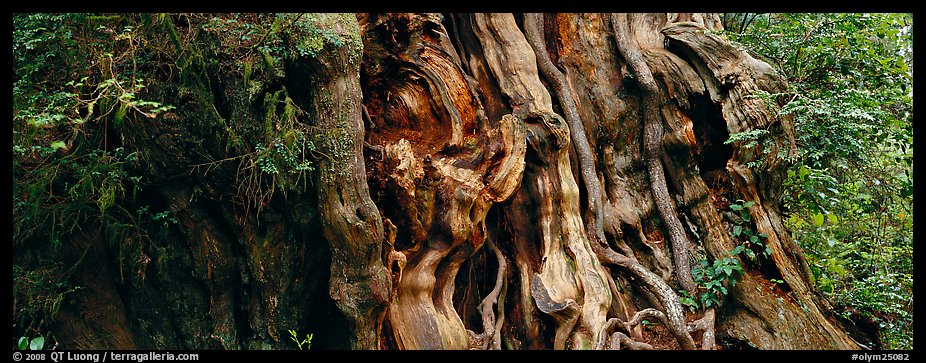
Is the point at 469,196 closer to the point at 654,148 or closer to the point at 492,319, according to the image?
the point at 492,319

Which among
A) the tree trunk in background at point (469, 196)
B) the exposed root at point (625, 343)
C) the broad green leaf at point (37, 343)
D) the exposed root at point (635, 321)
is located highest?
the tree trunk in background at point (469, 196)

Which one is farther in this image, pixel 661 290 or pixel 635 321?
pixel 661 290

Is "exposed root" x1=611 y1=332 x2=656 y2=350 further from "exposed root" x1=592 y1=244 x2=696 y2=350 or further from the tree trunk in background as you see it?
"exposed root" x1=592 y1=244 x2=696 y2=350

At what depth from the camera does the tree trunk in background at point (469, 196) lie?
4.02 metres

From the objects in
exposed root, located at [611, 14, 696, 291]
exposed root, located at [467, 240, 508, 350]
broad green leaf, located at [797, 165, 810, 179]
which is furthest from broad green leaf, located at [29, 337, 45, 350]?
broad green leaf, located at [797, 165, 810, 179]

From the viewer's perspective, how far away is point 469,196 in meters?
4.46

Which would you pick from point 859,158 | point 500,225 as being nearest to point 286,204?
point 500,225

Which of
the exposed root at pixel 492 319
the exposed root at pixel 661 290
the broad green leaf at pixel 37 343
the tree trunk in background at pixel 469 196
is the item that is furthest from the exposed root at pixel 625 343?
the broad green leaf at pixel 37 343

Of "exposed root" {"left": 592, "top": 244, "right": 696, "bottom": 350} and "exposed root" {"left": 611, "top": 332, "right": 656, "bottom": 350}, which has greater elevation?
"exposed root" {"left": 592, "top": 244, "right": 696, "bottom": 350}

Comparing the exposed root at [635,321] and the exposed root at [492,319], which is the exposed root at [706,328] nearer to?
the exposed root at [635,321]

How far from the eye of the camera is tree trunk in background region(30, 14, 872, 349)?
13.2ft

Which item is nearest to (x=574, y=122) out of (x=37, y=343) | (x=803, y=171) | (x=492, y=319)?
(x=492, y=319)

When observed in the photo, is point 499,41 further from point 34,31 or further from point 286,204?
point 34,31

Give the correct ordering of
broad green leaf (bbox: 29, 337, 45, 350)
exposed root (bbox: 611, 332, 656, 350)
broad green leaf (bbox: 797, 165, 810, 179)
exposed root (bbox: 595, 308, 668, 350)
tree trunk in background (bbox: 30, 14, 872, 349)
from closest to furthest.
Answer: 1. broad green leaf (bbox: 29, 337, 45, 350)
2. tree trunk in background (bbox: 30, 14, 872, 349)
3. exposed root (bbox: 611, 332, 656, 350)
4. exposed root (bbox: 595, 308, 668, 350)
5. broad green leaf (bbox: 797, 165, 810, 179)
